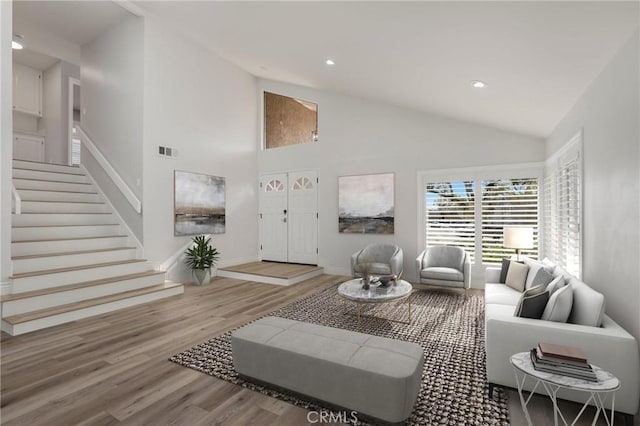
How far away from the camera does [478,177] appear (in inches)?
218

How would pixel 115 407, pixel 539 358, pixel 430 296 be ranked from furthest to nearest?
pixel 430 296 → pixel 115 407 → pixel 539 358

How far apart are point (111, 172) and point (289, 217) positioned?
360cm

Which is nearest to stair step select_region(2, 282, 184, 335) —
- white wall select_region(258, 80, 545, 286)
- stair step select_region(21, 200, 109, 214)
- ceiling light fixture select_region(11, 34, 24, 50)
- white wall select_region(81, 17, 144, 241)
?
white wall select_region(81, 17, 144, 241)

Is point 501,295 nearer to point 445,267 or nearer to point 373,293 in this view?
point 373,293

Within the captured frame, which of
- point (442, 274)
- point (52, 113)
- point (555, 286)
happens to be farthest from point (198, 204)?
point (555, 286)

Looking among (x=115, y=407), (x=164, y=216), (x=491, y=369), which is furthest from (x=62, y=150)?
(x=491, y=369)

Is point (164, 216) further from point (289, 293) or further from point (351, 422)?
point (351, 422)

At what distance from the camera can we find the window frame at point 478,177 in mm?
5066

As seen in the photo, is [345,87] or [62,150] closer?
[345,87]

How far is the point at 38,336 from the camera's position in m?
3.42

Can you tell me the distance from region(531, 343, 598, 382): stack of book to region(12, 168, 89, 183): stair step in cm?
768

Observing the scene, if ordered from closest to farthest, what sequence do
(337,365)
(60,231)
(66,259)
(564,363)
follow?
(564,363) → (337,365) → (66,259) → (60,231)

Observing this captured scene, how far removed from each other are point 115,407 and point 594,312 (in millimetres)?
3366

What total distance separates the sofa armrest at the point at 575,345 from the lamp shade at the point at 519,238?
7.76 feet
